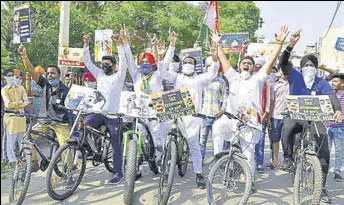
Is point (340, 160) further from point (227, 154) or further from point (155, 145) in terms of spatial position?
point (155, 145)

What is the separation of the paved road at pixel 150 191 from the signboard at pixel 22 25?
9.62ft

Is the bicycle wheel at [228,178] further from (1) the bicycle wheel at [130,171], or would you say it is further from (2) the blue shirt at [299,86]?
(2) the blue shirt at [299,86]

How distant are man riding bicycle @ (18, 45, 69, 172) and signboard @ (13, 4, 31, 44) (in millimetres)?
2510

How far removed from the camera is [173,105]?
4.36 m

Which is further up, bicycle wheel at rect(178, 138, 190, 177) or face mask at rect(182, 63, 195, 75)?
face mask at rect(182, 63, 195, 75)

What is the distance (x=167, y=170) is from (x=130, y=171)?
0.44 meters

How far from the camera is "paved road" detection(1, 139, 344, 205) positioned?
4781 millimetres

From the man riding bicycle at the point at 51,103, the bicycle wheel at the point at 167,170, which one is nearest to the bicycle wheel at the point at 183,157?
the bicycle wheel at the point at 167,170

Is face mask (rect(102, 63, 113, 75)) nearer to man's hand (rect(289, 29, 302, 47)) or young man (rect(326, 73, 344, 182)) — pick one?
man's hand (rect(289, 29, 302, 47))

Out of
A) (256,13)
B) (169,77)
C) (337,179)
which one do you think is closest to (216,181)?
(169,77)

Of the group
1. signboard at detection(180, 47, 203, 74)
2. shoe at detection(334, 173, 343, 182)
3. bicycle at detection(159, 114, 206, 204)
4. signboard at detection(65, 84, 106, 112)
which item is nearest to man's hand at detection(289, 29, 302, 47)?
bicycle at detection(159, 114, 206, 204)

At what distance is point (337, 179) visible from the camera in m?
5.81

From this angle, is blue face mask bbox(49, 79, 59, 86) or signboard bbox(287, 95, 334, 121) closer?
signboard bbox(287, 95, 334, 121)

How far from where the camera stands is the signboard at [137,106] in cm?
467
